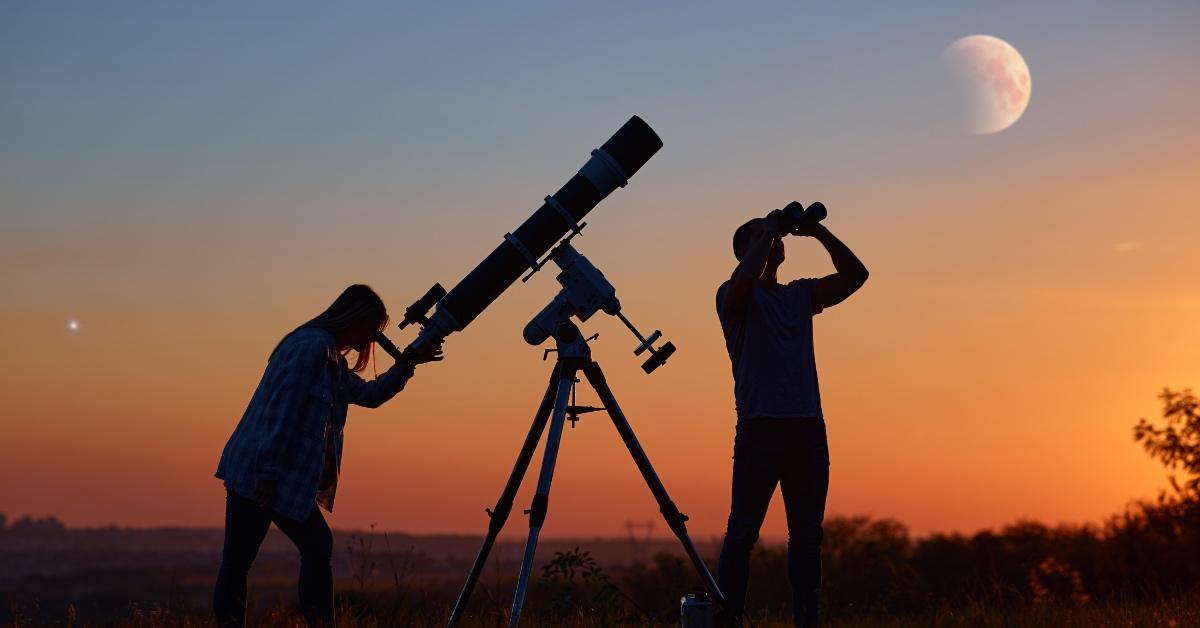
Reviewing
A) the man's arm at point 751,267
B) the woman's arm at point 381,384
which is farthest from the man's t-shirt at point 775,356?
the woman's arm at point 381,384

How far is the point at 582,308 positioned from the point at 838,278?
160 cm

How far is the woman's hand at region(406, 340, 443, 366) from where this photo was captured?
6.99m

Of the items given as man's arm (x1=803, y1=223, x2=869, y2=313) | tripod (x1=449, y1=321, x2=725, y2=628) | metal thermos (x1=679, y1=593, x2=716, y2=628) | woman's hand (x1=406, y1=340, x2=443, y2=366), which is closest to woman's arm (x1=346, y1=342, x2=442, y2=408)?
woman's hand (x1=406, y1=340, x2=443, y2=366)

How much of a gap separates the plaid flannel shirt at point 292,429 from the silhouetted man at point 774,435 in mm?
→ 2355

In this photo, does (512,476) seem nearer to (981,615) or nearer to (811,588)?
(811,588)

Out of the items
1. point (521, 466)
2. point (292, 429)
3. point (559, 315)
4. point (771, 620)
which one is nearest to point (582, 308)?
point (559, 315)

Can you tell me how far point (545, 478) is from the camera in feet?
20.6

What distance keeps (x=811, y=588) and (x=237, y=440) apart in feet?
11.1

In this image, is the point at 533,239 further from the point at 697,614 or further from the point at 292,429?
the point at 697,614

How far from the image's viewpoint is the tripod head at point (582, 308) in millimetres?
6496

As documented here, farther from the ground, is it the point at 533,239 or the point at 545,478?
the point at 533,239

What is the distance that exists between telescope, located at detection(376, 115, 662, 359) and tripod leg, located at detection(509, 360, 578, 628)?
858mm

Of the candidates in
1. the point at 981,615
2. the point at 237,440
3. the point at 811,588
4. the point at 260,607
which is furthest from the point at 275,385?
the point at 981,615

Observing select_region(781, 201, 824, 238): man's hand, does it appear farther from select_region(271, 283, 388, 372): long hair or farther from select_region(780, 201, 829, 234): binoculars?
select_region(271, 283, 388, 372): long hair
